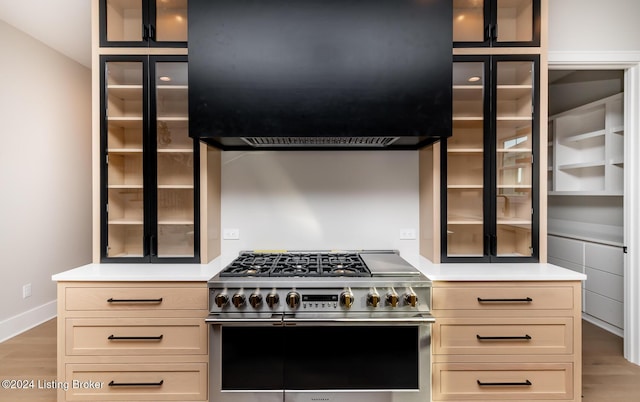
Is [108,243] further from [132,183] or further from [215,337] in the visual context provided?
[215,337]

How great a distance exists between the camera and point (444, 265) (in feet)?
7.36

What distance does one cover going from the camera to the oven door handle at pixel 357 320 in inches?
72.2

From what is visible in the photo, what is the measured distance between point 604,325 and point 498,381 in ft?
7.50

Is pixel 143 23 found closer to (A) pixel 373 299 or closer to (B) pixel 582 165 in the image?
(A) pixel 373 299

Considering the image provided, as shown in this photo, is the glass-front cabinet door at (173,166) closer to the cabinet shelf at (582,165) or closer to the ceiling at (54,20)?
the ceiling at (54,20)

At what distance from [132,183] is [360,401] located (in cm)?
196

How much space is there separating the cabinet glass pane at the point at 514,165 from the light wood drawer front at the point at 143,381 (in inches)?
80.2

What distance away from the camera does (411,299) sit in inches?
72.9

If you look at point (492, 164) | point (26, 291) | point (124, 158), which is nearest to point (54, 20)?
point (124, 158)

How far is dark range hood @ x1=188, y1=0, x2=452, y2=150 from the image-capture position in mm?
1984

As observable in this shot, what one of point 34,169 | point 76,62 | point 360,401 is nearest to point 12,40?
point 76,62

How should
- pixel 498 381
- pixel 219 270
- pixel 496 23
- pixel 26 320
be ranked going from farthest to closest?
pixel 26 320 < pixel 496 23 < pixel 219 270 < pixel 498 381

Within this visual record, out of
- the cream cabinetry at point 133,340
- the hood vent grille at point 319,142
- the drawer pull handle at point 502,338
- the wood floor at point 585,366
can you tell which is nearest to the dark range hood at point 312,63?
the hood vent grille at point 319,142

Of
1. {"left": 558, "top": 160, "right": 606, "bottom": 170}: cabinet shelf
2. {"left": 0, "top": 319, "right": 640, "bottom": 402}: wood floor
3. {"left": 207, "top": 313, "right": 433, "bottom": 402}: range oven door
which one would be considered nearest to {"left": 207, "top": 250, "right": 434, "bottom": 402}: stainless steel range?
{"left": 207, "top": 313, "right": 433, "bottom": 402}: range oven door
